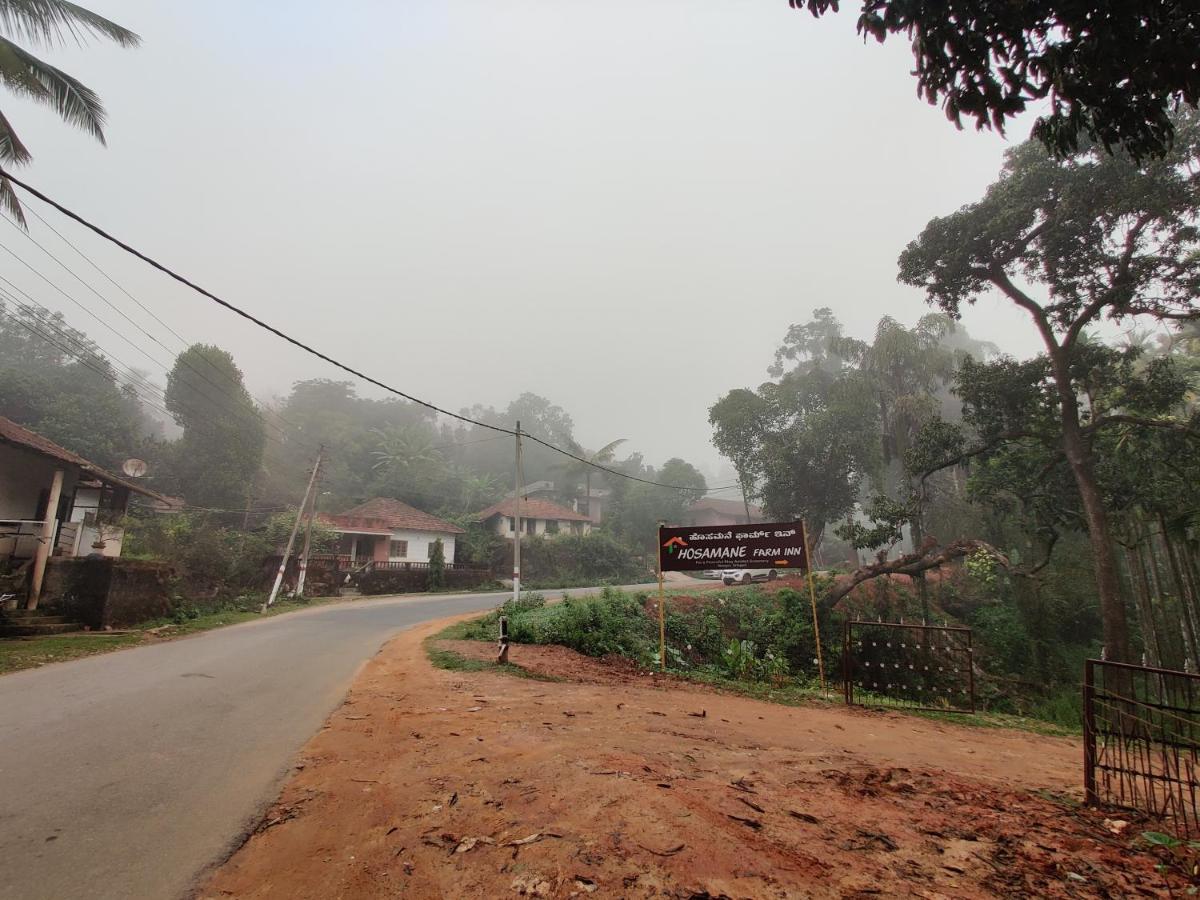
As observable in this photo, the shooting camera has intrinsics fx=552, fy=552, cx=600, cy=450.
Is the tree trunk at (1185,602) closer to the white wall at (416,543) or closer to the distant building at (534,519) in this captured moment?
the distant building at (534,519)

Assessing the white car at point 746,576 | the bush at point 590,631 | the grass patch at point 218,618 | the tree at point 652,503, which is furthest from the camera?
the tree at point 652,503

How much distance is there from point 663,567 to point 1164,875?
908 centimetres

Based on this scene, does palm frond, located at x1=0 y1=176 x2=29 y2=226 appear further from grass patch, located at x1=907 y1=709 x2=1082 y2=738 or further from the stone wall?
grass patch, located at x1=907 y1=709 x2=1082 y2=738

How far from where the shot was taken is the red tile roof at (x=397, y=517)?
35.2 m

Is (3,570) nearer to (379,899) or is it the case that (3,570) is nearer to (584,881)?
(379,899)

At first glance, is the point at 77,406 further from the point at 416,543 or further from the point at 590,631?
the point at 590,631

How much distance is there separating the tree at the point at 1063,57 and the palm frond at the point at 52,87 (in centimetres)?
1561

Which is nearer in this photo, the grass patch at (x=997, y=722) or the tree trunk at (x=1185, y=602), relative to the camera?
the grass patch at (x=997, y=722)

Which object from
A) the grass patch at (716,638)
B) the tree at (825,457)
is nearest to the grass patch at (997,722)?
the grass patch at (716,638)

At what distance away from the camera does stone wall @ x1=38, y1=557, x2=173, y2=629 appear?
13844mm

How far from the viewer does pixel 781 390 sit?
31703 mm

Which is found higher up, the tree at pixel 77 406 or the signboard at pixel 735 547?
the tree at pixel 77 406

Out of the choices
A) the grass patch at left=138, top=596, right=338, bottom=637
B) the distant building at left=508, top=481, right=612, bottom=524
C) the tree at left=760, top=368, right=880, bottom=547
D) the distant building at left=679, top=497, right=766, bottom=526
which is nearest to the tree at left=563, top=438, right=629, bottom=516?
the distant building at left=508, top=481, right=612, bottom=524

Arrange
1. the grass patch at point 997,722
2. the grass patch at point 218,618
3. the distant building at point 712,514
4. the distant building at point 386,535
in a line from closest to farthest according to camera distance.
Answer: the grass patch at point 997,722 < the grass patch at point 218,618 < the distant building at point 386,535 < the distant building at point 712,514
